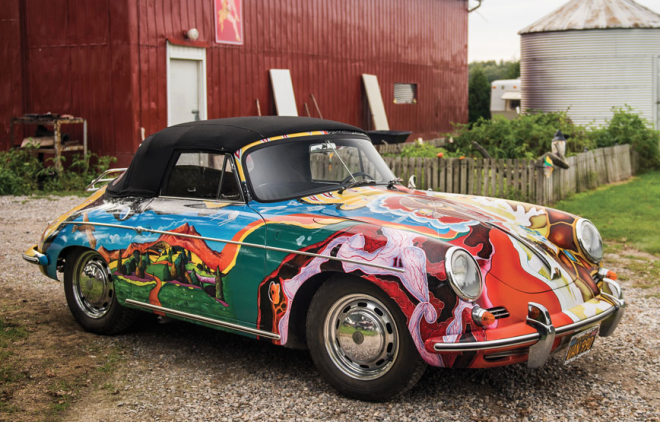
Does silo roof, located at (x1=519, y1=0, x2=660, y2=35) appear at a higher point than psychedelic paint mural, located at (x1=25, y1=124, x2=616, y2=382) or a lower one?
higher

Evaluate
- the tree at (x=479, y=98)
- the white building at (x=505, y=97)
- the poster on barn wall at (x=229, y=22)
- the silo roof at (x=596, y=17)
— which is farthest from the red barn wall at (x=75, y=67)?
the tree at (x=479, y=98)

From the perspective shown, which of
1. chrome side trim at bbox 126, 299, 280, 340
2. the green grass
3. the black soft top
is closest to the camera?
chrome side trim at bbox 126, 299, 280, 340

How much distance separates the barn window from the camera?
22.3 metres

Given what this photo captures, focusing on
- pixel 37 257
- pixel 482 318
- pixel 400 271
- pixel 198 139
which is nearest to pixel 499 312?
pixel 482 318

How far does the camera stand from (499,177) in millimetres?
11945

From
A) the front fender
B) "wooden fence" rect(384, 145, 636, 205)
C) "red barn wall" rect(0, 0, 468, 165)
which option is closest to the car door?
the front fender

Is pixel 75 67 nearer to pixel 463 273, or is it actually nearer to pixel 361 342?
pixel 361 342

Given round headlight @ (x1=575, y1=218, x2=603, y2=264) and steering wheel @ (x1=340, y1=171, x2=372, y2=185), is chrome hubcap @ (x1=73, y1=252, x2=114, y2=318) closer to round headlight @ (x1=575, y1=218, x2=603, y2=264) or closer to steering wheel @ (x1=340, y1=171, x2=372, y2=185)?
steering wheel @ (x1=340, y1=171, x2=372, y2=185)

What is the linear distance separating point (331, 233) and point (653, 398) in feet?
7.11

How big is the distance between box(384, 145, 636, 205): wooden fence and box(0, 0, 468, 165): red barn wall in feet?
16.8

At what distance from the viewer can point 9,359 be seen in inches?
195

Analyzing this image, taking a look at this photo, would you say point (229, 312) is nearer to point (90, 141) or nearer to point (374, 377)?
point (374, 377)

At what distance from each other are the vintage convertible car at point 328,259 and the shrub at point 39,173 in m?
8.70

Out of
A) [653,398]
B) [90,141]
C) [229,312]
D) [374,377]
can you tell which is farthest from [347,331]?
[90,141]
